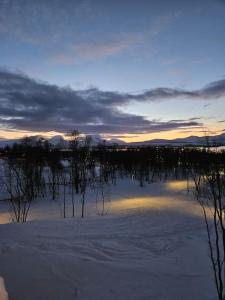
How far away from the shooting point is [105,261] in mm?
10711

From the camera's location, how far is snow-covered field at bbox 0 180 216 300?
819 cm

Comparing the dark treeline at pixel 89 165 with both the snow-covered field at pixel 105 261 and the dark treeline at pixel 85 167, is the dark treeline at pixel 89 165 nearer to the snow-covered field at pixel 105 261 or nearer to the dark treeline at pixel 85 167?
the dark treeline at pixel 85 167

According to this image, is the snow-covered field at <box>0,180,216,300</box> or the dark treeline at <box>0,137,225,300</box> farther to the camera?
the dark treeline at <box>0,137,225,300</box>

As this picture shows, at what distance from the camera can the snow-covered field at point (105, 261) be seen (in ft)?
26.9

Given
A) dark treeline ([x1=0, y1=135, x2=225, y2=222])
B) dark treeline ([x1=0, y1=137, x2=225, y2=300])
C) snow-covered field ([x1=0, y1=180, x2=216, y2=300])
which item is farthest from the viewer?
dark treeline ([x1=0, y1=135, x2=225, y2=222])

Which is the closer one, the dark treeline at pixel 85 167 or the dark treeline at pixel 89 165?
the dark treeline at pixel 85 167

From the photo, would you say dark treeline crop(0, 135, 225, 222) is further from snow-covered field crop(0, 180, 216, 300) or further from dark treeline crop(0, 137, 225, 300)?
snow-covered field crop(0, 180, 216, 300)

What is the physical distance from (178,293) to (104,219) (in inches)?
468

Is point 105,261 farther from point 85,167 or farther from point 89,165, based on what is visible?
point 89,165

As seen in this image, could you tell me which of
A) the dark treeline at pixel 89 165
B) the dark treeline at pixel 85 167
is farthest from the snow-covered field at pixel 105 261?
the dark treeline at pixel 89 165

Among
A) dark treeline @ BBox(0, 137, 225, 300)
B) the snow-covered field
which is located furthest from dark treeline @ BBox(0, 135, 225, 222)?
the snow-covered field

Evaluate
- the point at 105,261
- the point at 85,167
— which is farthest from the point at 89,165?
the point at 105,261

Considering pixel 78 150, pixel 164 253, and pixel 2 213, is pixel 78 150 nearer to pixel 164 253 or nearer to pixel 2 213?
pixel 2 213

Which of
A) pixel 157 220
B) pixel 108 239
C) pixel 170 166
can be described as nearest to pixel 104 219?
pixel 157 220
